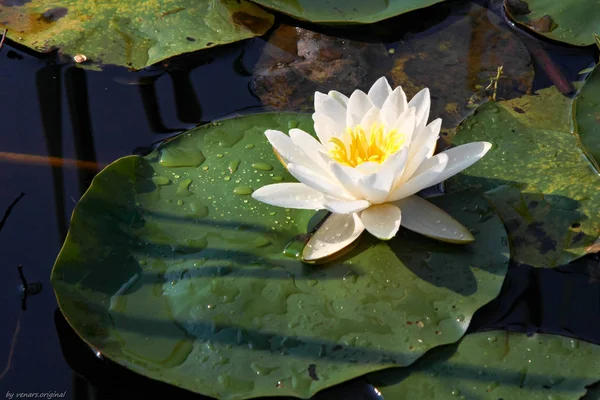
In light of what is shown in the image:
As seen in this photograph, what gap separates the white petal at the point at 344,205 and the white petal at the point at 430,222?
19cm

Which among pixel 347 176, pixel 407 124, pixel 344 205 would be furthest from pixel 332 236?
pixel 407 124

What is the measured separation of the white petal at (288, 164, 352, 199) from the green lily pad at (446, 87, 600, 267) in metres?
0.57

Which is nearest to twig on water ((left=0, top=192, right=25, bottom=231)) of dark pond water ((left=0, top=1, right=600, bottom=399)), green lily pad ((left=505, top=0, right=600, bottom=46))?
dark pond water ((left=0, top=1, right=600, bottom=399))

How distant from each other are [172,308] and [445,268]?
0.95 m

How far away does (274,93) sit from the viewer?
2971mm

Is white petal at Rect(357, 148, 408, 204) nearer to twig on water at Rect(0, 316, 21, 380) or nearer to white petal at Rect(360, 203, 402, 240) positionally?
white petal at Rect(360, 203, 402, 240)

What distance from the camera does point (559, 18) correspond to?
3.16m

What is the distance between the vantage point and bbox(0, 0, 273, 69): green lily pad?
10.2ft

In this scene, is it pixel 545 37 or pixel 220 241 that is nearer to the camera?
pixel 220 241

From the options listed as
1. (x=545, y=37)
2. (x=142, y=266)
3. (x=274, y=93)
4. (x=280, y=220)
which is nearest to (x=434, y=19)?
(x=545, y=37)

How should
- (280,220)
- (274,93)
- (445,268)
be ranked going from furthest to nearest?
1. (274,93)
2. (280,220)
3. (445,268)

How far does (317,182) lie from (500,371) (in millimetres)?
842

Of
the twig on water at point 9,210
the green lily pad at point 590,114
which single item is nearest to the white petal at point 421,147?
the green lily pad at point 590,114

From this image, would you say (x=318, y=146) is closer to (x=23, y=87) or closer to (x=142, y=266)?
(x=142, y=266)
